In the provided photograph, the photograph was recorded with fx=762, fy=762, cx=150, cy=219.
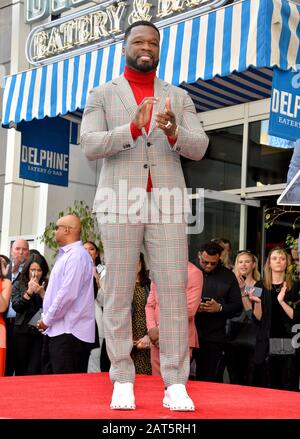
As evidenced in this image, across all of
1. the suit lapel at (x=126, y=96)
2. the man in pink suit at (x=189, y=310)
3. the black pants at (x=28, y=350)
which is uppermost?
the suit lapel at (x=126, y=96)

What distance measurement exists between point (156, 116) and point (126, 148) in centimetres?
23

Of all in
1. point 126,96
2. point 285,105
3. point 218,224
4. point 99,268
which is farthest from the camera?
point 218,224

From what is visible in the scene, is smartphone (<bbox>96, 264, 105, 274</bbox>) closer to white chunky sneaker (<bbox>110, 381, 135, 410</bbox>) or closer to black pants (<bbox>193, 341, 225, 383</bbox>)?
black pants (<bbox>193, 341, 225, 383</bbox>)

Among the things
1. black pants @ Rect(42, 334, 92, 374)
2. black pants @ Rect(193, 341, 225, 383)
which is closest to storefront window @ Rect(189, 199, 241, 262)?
black pants @ Rect(193, 341, 225, 383)

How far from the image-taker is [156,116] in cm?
365

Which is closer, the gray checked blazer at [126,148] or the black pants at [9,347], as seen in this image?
the gray checked blazer at [126,148]

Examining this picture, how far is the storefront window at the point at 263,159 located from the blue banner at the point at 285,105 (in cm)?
346

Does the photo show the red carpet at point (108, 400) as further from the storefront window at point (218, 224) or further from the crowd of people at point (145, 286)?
the storefront window at point (218, 224)

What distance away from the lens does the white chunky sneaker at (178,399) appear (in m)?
3.62

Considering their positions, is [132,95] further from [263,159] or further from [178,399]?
[263,159]

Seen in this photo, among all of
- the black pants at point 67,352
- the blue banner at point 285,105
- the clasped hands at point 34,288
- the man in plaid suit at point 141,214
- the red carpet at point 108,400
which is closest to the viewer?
the red carpet at point 108,400

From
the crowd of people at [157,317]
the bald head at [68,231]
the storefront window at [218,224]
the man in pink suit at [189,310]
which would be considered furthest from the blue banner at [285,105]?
the storefront window at [218,224]

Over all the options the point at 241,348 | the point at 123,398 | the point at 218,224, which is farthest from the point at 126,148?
the point at 218,224
